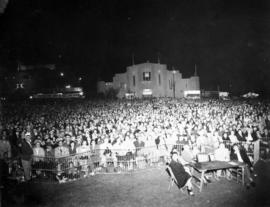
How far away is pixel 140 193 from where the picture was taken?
7.14m

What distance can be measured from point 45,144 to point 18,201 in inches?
150

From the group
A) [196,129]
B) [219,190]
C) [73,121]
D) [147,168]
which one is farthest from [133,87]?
[219,190]

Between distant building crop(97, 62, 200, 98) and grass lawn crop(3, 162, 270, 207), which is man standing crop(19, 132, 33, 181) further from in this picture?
distant building crop(97, 62, 200, 98)

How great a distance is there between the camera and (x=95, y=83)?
145 ft

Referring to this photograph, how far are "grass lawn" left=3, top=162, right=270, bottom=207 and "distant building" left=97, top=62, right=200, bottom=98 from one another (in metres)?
31.1

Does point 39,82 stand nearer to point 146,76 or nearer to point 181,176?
point 146,76

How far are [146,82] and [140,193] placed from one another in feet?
107

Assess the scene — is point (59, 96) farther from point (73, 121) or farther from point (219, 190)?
point (219, 190)

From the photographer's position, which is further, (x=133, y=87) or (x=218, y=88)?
(x=218, y=88)

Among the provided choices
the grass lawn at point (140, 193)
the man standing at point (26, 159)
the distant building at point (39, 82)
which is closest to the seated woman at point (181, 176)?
the grass lawn at point (140, 193)

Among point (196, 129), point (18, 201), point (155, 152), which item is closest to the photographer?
point (18, 201)

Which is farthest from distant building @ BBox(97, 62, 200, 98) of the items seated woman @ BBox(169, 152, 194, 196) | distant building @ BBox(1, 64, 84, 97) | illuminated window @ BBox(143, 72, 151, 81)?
seated woman @ BBox(169, 152, 194, 196)

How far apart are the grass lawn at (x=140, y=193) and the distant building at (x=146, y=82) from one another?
3109 centimetres

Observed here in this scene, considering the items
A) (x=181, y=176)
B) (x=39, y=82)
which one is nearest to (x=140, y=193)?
(x=181, y=176)
